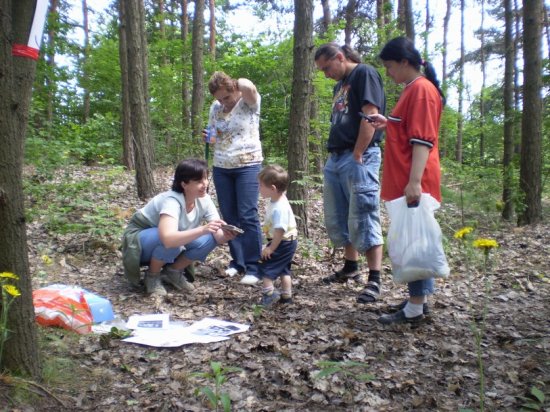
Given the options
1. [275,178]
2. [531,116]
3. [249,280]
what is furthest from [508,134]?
Result: [275,178]

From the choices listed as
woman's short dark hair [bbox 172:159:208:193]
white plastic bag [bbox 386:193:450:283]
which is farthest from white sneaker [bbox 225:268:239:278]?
white plastic bag [bbox 386:193:450:283]

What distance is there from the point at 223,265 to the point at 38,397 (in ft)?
9.46

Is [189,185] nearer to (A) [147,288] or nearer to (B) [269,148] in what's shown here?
(A) [147,288]

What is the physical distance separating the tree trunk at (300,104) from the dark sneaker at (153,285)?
206 centimetres

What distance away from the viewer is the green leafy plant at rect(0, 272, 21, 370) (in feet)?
5.85

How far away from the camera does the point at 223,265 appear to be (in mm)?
4770

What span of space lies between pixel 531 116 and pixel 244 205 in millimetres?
5742

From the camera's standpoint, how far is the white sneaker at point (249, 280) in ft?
13.4

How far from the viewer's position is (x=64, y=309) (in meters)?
2.95

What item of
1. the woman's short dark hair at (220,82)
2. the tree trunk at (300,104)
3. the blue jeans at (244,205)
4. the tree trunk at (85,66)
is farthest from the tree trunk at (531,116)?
the tree trunk at (85,66)

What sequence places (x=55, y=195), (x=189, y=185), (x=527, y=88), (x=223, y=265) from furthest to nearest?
(x=527, y=88)
(x=55, y=195)
(x=223, y=265)
(x=189, y=185)

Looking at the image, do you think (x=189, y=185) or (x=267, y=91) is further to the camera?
(x=267, y=91)

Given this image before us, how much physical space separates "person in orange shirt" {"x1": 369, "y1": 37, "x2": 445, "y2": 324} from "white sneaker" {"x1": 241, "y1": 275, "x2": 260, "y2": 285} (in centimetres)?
136

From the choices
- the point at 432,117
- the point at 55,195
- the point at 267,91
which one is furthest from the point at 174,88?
the point at 432,117
